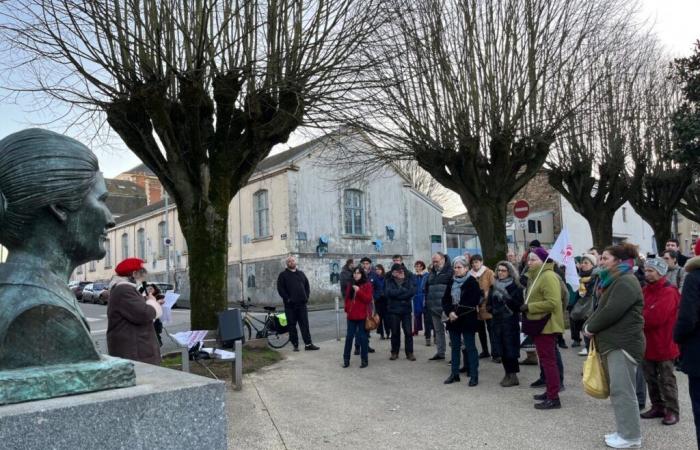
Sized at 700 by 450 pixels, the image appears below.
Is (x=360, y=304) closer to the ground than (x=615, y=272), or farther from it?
closer to the ground

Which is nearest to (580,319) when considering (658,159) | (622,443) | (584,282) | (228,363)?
(584,282)

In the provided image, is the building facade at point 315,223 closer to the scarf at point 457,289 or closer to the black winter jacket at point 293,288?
the black winter jacket at point 293,288

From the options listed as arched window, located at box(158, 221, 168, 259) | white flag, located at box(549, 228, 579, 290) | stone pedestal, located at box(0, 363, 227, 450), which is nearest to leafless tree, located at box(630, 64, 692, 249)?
white flag, located at box(549, 228, 579, 290)

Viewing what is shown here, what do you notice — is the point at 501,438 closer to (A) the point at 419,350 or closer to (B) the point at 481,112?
(A) the point at 419,350

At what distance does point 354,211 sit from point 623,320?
23809 millimetres

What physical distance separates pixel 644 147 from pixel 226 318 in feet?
58.0

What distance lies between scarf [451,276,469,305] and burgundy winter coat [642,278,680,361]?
111 inches

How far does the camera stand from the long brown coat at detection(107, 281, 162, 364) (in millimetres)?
5235

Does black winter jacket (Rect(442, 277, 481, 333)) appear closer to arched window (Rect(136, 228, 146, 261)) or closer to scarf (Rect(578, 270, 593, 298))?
scarf (Rect(578, 270, 593, 298))

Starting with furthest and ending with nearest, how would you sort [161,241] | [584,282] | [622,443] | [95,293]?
[161,241], [95,293], [584,282], [622,443]

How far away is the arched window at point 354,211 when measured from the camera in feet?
93.1

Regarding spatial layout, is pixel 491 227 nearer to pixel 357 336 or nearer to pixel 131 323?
pixel 357 336

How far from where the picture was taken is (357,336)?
9.80 meters

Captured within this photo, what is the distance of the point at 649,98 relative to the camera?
1872 centimetres
